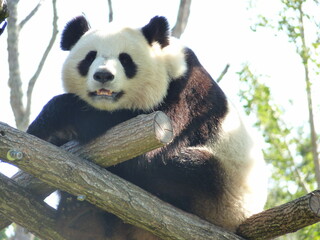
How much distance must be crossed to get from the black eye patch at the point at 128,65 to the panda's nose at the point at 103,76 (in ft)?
1.29

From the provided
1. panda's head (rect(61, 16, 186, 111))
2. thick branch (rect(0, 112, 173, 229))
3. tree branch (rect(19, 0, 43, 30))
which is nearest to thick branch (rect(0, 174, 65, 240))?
thick branch (rect(0, 112, 173, 229))

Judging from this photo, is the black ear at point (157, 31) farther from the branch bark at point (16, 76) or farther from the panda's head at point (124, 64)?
the branch bark at point (16, 76)

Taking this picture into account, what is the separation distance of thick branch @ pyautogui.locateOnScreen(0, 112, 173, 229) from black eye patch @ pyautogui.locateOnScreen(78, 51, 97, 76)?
783 millimetres

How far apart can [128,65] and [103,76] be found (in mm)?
566

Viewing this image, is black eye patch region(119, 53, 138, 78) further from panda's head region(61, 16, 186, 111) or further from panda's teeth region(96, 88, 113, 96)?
panda's teeth region(96, 88, 113, 96)

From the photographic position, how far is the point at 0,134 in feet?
16.3

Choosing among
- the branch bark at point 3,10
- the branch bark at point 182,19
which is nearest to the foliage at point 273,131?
the branch bark at point 182,19

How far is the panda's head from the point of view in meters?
5.60

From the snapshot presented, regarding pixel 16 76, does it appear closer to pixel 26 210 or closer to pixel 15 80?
pixel 15 80

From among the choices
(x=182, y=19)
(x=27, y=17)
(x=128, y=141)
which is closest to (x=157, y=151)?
(x=128, y=141)

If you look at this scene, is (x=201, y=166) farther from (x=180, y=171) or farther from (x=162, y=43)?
(x=162, y=43)

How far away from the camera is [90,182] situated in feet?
16.4

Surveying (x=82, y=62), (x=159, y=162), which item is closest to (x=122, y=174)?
(x=159, y=162)

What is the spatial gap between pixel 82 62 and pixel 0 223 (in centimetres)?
195
